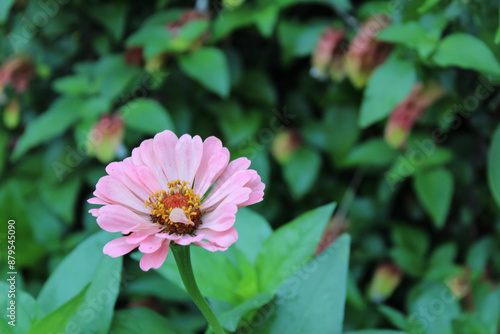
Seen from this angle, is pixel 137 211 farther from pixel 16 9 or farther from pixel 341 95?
pixel 16 9

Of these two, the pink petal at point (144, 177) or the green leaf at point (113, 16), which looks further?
the green leaf at point (113, 16)

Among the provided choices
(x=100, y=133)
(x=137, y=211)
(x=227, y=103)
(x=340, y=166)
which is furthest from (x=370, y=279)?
(x=137, y=211)

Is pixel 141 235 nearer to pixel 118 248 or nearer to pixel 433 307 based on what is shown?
pixel 118 248

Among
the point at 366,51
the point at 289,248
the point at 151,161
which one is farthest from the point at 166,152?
the point at 366,51

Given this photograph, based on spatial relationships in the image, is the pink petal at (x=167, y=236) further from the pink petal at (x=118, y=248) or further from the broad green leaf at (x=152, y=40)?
the broad green leaf at (x=152, y=40)

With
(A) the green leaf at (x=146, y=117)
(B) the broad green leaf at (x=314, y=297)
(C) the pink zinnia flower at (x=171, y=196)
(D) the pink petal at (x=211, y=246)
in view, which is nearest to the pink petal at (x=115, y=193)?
(C) the pink zinnia flower at (x=171, y=196)

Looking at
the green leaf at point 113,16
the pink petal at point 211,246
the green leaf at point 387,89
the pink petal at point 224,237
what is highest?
the green leaf at point 113,16

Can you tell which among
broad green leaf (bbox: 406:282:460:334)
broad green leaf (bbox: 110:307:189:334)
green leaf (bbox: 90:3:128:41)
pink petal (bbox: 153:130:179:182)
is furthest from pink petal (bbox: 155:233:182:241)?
green leaf (bbox: 90:3:128:41)

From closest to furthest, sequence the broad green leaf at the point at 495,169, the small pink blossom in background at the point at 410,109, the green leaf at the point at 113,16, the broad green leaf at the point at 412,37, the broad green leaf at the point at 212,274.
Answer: the broad green leaf at the point at 212,274, the broad green leaf at the point at 495,169, the broad green leaf at the point at 412,37, the small pink blossom in background at the point at 410,109, the green leaf at the point at 113,16
